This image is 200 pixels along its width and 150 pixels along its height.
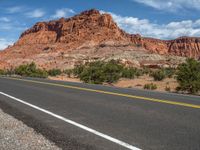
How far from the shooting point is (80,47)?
13738cm

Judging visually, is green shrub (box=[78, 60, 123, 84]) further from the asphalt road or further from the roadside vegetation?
the asphalt road

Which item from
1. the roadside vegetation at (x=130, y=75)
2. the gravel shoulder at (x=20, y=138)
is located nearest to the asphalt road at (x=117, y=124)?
the gravel shoulder at (x=20, y=138)

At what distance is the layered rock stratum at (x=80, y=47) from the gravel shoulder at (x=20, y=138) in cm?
9632

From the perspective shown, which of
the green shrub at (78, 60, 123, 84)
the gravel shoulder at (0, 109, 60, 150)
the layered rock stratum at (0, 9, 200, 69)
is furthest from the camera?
the layered rock stratum at (0, 9, 200, 69)

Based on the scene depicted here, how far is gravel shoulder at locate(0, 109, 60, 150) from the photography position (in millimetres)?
5716

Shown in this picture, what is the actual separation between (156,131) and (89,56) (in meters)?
115

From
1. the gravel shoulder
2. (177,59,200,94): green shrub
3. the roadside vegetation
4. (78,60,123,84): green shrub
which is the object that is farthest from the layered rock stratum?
the gravel shoulder

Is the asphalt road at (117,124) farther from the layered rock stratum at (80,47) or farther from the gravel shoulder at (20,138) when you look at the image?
the layered rock stratum at (80,47)

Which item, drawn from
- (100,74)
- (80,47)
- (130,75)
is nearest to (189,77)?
(100,74)

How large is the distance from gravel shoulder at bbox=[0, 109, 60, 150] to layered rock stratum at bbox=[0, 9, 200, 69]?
316 feet

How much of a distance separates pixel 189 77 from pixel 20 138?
24.8 m

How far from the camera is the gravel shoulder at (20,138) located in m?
5.72

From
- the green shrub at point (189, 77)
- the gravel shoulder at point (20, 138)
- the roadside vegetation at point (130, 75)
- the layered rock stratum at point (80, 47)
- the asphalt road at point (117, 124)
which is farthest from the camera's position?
the layered rock stratum at point (80, 47)

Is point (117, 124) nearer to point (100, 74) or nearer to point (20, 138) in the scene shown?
point (20, 138)
